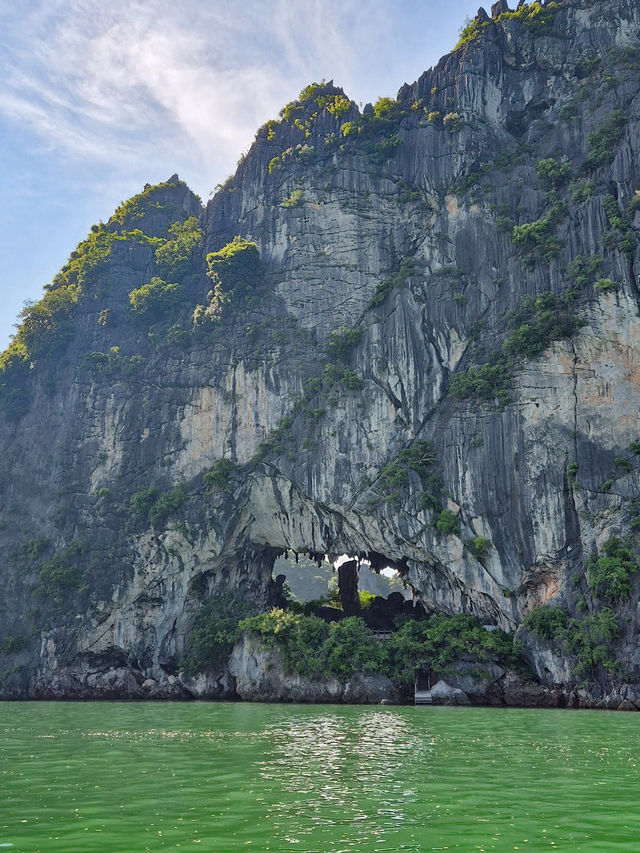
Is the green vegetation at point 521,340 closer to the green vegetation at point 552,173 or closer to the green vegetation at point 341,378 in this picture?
the green vegetation at point 341,378

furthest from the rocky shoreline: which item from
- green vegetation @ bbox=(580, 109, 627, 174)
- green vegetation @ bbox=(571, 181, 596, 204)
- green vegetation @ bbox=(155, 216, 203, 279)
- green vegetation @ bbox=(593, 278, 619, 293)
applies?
green vegetation @ bbox=(155, 216, 203, 279)

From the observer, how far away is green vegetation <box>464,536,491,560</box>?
3094 cm

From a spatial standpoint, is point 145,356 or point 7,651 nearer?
point 7,651

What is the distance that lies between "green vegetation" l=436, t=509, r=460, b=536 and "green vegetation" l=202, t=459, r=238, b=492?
37.3ft

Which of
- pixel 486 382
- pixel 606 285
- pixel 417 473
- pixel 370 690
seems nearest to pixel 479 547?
pixel 417 473

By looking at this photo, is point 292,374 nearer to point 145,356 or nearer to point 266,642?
point 145,356

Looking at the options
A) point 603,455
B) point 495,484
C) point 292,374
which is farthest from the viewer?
point 292,374

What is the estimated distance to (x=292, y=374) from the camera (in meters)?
39.3

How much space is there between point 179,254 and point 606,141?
83.8ft

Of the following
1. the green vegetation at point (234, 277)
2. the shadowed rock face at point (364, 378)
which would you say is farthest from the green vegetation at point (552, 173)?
the green vegetation at point (234, 277)

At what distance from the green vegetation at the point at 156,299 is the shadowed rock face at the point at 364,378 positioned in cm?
12

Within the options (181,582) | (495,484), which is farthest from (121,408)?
(495,484)

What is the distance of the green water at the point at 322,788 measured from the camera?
723cm

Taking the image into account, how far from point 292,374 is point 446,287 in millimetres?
9062
